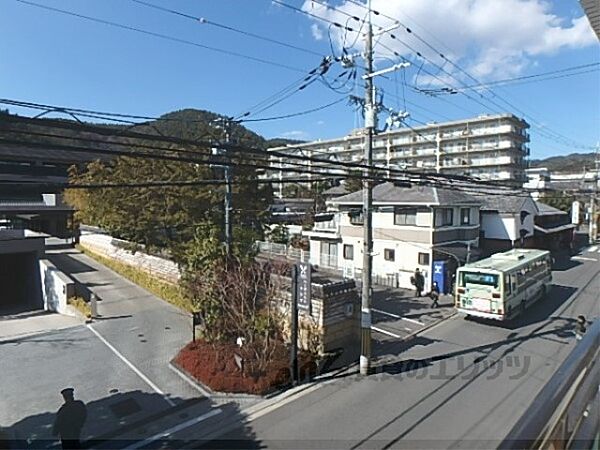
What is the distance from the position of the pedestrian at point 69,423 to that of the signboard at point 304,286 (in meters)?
5.61

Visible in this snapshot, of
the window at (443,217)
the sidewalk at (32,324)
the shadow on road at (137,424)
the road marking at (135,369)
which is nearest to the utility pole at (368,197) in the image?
the shadow on road at (137,424)

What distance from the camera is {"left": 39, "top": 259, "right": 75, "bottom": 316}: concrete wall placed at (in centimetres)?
1753

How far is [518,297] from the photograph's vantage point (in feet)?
53.0

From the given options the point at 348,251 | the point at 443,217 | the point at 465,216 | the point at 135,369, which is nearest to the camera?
the point at 135,369

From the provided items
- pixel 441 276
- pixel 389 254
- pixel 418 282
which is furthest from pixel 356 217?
pixel 441 276

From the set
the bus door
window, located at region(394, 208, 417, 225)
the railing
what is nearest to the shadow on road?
the railing

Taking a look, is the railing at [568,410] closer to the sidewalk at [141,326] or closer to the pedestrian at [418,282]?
the sidewalk at [141,326]

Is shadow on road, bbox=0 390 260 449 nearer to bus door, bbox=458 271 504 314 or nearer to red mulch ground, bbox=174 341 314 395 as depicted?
red mulch ground, bbox=174 341 314 395

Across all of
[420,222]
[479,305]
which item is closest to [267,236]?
[420,222]

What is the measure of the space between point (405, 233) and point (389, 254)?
146cm

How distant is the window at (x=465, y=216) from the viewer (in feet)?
73.0

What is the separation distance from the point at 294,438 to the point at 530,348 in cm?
881

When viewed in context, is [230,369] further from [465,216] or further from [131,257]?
[465,216]

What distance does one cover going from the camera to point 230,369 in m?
10.8
